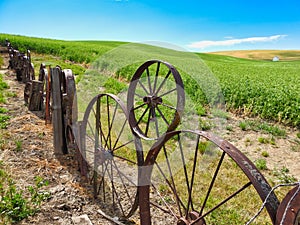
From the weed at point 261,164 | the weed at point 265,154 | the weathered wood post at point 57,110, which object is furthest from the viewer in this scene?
the weed at point 265,154

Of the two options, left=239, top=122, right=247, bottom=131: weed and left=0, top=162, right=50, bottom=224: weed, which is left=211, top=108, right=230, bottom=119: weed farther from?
left=0, top=162, right=50, bottom=224: weed

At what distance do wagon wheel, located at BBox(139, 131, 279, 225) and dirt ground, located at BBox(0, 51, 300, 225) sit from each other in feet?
2.60

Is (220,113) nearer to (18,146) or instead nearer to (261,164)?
(261,164)

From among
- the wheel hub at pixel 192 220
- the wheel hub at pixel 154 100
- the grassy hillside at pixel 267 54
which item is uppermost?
the grassy hillside at pixel 267 54

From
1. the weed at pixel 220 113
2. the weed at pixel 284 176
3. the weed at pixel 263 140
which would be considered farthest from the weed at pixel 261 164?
the weed at pixel 220 113

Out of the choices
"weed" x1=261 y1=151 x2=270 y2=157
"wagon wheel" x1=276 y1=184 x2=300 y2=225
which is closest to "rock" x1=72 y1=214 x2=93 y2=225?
"wagon wheel" x1=276 y1=184 x2=300 y2=225

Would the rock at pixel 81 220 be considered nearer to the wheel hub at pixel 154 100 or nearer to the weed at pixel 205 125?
the wheel hub at pixel 154 100

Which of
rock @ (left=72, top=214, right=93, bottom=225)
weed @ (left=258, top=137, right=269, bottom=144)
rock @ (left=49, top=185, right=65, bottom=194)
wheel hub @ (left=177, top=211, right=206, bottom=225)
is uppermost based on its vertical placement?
wheel hub @ (left=177, top=211, right=206, bottom=225)

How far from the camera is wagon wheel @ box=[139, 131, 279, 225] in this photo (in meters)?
1.76

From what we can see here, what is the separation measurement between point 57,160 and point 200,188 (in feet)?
7.49

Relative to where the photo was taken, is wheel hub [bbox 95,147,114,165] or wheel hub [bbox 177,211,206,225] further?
wheel hub [bbox 95,147,114,165]

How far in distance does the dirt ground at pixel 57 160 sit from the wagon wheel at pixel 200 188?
0.79 m

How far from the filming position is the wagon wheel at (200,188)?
1760mm

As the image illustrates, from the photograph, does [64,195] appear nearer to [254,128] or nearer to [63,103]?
[63,103]
